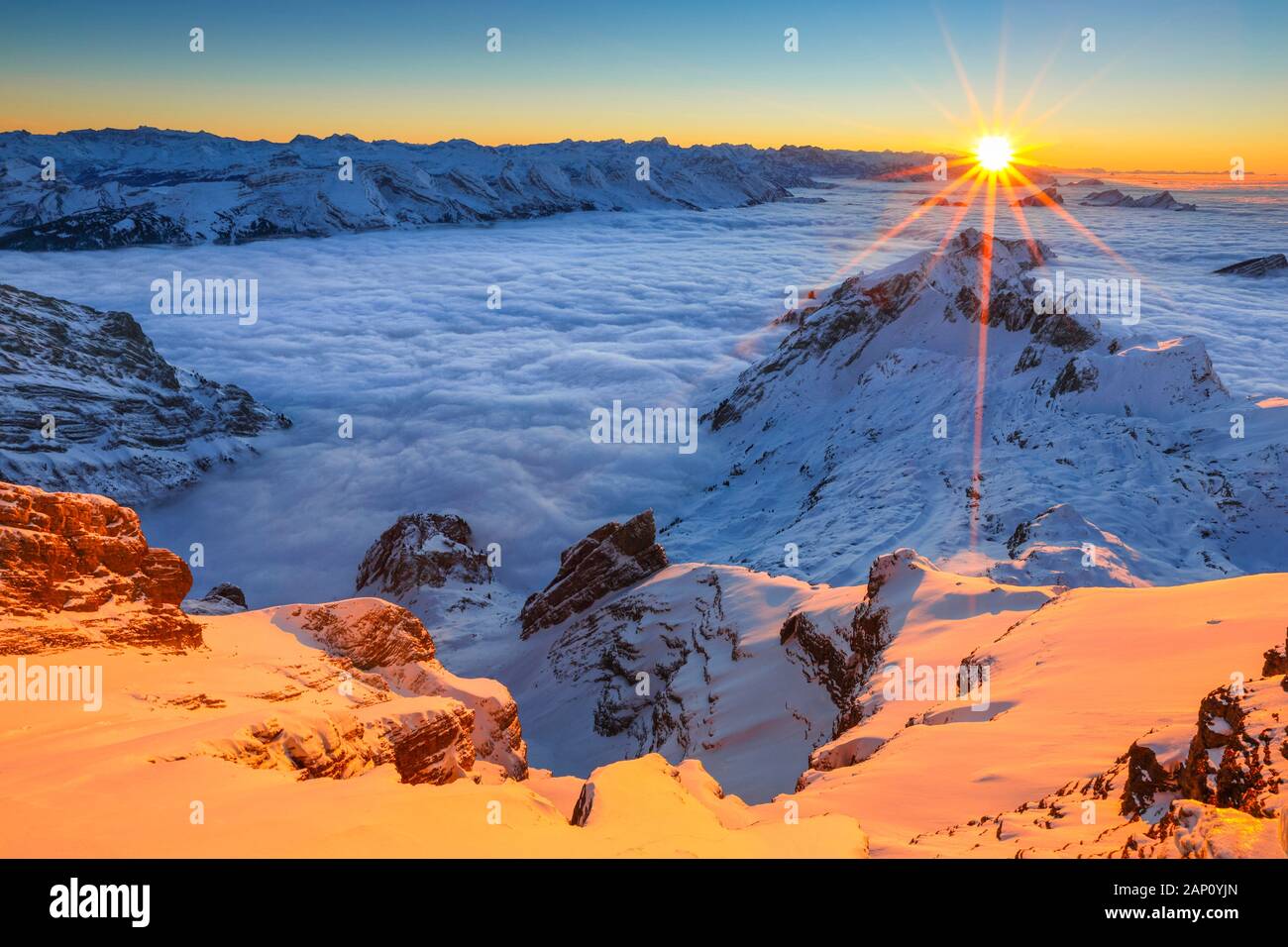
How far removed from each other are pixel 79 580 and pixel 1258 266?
20010 centimetres

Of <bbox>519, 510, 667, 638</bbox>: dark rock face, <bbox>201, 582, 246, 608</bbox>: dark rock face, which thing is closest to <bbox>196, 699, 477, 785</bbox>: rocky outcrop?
<bbox>519, 510, 667, 638</bbox>: dark rock face

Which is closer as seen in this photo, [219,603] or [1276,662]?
[1276,662]

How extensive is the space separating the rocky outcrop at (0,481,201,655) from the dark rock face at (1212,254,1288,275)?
196034mm

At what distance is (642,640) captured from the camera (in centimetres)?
4441

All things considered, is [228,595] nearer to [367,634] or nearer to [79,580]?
[367,634]

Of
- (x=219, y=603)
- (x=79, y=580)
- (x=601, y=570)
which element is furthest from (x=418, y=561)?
(x=79, y=580)

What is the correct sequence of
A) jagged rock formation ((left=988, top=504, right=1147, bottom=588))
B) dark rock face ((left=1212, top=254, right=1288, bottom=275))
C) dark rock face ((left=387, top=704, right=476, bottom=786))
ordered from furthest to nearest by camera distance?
dark rock face ((left=1212, top=254, right=1288, bottom=275)) → jagged rock formation ((left=988, top=504, right=1147, bottom=588)) → dark rock face ((left=387, top=704, right=476, bottom=786))

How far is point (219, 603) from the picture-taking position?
50781mm

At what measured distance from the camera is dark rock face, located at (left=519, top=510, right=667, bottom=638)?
172 ft

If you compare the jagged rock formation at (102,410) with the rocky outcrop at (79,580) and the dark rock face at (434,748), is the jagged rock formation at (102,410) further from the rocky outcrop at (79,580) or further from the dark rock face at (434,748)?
the dark rock face at (434,748)

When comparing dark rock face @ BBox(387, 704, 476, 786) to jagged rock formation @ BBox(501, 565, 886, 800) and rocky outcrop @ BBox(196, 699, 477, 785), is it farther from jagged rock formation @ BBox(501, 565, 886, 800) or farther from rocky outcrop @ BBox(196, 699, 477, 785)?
jagged rock formation @ BBox(501, 565, 886, 800)

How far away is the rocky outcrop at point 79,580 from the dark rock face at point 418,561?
39.7m

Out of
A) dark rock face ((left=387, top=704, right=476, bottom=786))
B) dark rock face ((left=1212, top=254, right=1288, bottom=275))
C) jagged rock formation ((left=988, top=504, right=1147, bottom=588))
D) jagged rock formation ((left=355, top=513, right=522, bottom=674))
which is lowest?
jagged rock formation ((left=355, top=513, right=522, bottom=674))

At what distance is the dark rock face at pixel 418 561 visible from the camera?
63.9 meters
